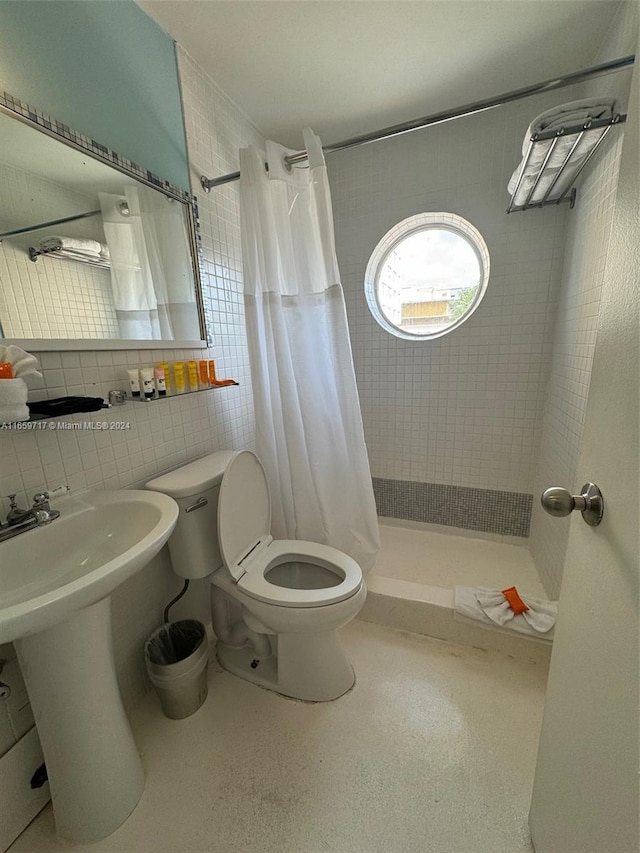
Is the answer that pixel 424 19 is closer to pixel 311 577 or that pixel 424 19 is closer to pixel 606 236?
pixel 606 236

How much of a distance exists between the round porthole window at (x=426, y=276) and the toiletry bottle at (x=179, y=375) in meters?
1.34

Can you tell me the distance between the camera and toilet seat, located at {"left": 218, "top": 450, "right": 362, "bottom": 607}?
119cm

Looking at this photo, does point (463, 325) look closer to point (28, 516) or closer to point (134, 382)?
point (134, 382)

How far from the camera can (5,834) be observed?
A: 3.00 ft

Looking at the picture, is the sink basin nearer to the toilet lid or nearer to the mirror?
the toilet lid

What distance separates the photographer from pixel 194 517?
123cm

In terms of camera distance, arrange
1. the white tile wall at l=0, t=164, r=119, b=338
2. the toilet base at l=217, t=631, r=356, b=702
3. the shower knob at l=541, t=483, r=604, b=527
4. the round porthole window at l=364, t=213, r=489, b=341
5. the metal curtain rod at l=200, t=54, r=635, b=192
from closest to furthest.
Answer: the shower knob at l=541, t=483, r=604, b=527
the white tile wall at l=0, t=164, r=119, b=338
the metal curtain rod at l=200, t=54, r=635, b=192
the toilet base at l=217, t=631, r=356, b=702
the round porthole window at l=364, t=213, r=489, b=341

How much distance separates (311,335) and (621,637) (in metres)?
1.37

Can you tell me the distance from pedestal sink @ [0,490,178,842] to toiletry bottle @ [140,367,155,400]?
0.34 meters

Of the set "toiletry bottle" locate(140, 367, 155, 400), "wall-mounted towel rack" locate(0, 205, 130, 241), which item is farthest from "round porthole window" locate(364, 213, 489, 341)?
"toiletry bottle" locate(140, 367, 155, 400)

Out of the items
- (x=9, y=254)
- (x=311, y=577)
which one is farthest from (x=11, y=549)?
(x=311, y=577)

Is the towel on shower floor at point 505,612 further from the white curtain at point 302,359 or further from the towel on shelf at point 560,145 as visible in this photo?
the towel on shelf at point 560,145

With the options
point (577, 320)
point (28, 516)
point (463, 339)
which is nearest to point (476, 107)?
point (577, 320)

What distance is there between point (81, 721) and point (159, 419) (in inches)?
Answer: 35.0
